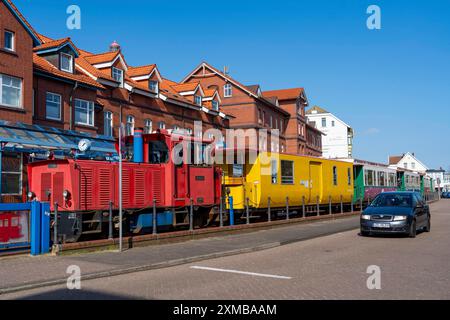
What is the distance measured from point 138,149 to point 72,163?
8.18 feet

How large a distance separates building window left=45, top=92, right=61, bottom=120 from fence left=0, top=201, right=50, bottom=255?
14.4 metres

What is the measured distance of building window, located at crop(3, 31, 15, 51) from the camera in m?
22.6

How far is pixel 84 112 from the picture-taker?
27359mm

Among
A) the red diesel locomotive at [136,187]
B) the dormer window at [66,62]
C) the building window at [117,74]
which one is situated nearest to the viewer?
the red diesel locomotive at [136,187]

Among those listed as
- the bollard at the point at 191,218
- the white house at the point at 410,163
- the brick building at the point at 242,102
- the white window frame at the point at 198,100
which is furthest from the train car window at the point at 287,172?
the white house at the point at 410,163

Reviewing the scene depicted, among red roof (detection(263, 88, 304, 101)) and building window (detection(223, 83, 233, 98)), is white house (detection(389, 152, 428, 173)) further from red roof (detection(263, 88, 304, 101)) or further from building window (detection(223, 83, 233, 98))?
building window (detection(223, 83, 233, 98))

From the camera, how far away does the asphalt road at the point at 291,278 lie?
7656mm

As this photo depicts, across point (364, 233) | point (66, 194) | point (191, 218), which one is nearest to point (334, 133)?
point (364, 233)

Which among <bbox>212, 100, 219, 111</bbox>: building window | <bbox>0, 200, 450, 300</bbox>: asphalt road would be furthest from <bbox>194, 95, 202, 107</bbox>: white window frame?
<bbox>0, 200, 450, 300</bbox>: asphalt road

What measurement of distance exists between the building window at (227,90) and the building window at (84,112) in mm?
27368

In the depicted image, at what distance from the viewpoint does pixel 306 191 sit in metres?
22.6

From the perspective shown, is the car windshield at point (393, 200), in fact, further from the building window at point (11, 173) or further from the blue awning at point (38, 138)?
the building window at point (11, 173)

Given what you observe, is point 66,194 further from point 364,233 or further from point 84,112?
point 84,112
